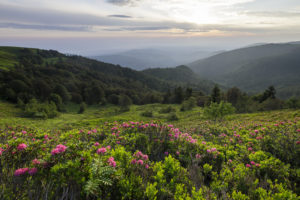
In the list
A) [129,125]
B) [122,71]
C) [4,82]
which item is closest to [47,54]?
[122,71]

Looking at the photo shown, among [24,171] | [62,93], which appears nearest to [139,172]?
[24,171]

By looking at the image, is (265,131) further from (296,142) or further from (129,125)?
(129,125)

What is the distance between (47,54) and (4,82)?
4433 inches

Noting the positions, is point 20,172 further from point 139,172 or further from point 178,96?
point 178,96

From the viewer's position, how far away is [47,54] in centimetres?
16225

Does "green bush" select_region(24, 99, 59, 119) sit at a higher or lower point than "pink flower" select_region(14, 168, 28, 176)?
lower

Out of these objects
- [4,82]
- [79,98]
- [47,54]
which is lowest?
[79,98]

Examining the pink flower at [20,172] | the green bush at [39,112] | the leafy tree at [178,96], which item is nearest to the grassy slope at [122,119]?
the green bush at [39,112]

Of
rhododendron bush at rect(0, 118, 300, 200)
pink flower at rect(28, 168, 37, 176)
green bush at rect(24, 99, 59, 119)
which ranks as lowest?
green bush at rect(24, 99, 59, 119)

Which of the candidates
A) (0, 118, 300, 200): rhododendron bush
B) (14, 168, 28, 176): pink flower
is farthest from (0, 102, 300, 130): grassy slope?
(14, 168, 28, 176): pink flower

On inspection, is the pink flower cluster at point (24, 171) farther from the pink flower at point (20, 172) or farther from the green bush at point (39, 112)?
the green bush at point (39, 112)

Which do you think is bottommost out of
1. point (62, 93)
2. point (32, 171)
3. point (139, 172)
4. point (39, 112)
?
point (39, 112)

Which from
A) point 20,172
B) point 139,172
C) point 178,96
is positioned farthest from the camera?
point 178,96

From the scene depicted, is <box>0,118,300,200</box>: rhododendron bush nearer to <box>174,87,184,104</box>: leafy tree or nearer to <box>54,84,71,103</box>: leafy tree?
<box>174,87,184,104</box>: leafy tree
